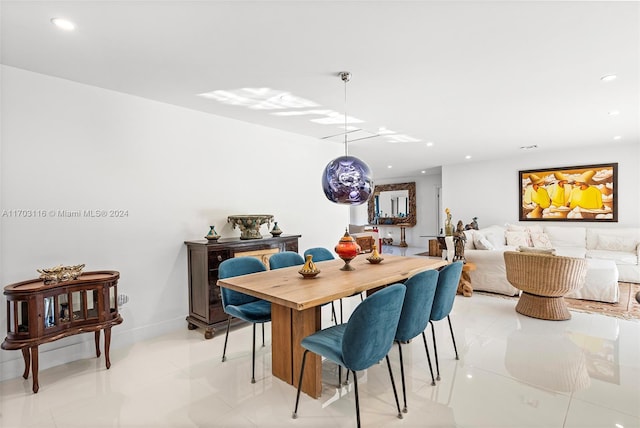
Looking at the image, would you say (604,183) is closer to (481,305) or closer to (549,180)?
(549,180)

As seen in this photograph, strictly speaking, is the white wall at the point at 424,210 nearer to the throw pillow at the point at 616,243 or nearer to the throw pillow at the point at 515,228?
the throw pillow at the point at 515,228

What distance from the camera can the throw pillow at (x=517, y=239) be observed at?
6473 millimetres

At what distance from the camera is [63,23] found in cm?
202

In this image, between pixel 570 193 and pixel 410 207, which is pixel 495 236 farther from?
pixel 410 207

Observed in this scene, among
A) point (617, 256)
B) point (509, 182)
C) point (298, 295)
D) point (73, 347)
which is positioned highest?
point (509, 182)

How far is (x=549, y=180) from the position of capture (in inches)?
269

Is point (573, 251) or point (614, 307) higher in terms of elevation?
point (573, 251)

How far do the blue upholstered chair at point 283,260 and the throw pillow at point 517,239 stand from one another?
16.8 ft

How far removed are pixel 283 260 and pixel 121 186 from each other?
173 centimetres

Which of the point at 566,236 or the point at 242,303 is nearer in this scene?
the point at 242,303

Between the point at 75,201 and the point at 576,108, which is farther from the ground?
the point at 576,108

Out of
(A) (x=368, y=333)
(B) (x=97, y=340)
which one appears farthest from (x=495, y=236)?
(B) (x=97, y=340)

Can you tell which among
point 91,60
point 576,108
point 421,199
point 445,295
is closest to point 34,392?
point 91,60

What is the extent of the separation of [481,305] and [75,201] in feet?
15.6
